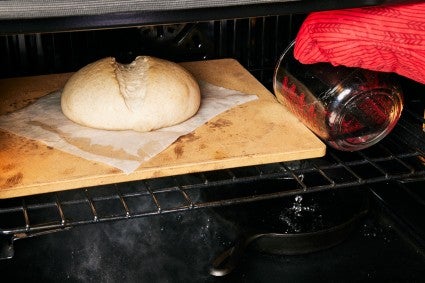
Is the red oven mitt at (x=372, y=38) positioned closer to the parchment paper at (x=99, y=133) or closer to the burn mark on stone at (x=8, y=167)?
the parchment paper at (x=99, y=133)

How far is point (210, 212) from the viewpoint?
49.7 inches

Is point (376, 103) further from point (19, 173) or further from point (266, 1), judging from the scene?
point (19, 173)

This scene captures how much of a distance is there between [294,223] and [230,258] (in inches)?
6.3

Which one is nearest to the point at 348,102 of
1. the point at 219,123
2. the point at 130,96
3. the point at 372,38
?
the point at 372,38

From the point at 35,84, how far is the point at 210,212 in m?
0.48

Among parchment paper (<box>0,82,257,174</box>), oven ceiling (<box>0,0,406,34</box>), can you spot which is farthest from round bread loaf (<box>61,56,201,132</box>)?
oven ceiling (<box>0,0,406,34</box>)

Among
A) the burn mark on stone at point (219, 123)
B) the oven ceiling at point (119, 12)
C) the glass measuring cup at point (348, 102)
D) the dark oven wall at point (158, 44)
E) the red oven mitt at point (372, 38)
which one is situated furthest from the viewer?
the dark oven wall at point (158, 44)

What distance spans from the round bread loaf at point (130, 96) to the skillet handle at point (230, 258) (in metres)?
0.28

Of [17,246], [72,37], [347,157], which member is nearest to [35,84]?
[72,37]

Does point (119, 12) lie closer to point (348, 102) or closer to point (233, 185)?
point (348, 102)

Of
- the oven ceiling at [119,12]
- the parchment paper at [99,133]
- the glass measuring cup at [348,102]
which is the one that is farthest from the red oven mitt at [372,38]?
the parchment paper at [99,133]

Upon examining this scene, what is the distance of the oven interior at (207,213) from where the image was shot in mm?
1146

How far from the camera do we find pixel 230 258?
1111 mm

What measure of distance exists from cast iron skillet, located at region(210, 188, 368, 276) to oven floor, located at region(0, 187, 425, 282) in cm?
4
